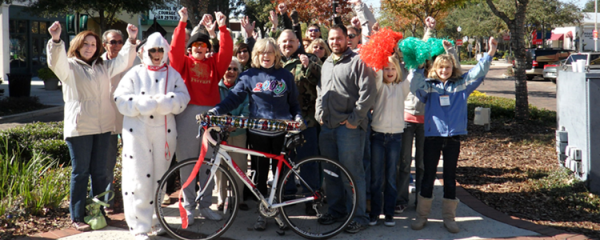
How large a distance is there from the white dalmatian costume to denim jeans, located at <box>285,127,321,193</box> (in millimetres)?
1271

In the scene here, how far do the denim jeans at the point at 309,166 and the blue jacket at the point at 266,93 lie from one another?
507 millimetres

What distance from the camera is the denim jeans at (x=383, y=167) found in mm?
4906

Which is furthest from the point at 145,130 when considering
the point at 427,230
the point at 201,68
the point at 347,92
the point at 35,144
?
the point at 35,144

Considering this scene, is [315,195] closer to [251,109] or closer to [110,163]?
[251,109]

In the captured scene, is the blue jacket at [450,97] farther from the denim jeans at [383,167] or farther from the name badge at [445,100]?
the denim jeans at [383,167]

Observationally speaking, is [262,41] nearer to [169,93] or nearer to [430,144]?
[169,93]

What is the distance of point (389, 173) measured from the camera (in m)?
5.02

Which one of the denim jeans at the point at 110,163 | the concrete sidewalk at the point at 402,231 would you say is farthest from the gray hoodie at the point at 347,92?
the denim jeans at the point at 110,163

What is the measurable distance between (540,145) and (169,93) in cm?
660

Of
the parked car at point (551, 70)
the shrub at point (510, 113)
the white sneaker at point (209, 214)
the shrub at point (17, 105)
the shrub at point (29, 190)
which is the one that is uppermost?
the parked car at point (551, 70)

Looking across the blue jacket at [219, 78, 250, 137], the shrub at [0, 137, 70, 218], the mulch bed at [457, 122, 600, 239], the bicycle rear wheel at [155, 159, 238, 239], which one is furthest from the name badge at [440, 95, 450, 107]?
the shrub at [0, 137, 70, 218]

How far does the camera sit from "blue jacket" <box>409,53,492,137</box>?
15.5 ft

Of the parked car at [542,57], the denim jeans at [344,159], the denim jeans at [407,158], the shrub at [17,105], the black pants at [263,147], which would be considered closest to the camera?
the denim jeans at [344,159]

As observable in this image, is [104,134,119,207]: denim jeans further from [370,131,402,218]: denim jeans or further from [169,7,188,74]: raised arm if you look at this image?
[370,131,402,218]: denim jeans
